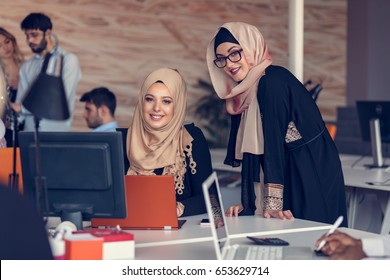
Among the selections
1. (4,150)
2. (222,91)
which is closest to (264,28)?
(222,91)

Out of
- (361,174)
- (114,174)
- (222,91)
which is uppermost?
(222,91)

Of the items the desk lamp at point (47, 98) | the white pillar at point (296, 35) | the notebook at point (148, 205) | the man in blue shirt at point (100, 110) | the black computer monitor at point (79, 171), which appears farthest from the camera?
the man in blue shirt at point (100, 110)

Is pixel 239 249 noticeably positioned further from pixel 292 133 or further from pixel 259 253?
pixel 292 133

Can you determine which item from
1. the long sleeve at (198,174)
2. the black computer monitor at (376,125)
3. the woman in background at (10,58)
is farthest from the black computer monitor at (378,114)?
Answer: the woman in background at (10,58)

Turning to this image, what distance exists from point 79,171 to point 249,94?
1016 mm

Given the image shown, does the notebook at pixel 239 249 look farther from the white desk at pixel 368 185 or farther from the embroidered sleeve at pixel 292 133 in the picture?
the white desk at pixel 368 185

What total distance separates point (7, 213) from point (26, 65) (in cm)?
455

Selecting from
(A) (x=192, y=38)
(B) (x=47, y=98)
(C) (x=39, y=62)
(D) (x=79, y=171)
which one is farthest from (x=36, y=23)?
(A) (x=192, y=38)

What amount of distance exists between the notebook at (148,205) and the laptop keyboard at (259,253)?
40 cm

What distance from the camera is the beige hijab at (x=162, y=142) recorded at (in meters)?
3.47

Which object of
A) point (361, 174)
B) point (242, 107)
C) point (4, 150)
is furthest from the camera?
point (361, 174)

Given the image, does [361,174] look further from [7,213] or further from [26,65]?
[7,213]

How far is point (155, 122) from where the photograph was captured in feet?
11.5

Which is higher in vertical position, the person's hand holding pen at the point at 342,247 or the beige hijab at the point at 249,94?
Answer: the beige hijab at the point at 249,94
